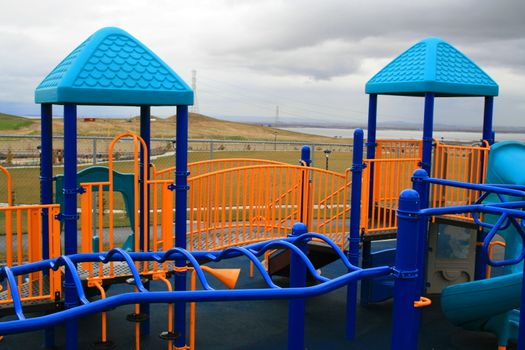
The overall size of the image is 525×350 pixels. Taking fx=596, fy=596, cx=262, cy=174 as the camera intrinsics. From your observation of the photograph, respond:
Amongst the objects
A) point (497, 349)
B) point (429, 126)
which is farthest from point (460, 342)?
point (429, 126)

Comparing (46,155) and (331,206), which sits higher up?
(46,155)

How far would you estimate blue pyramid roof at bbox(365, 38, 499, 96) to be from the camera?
26.8 feet

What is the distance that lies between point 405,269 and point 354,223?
4.20 meters

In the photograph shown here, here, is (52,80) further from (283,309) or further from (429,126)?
(429,126)

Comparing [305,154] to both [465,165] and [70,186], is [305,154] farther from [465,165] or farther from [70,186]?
[70,186]

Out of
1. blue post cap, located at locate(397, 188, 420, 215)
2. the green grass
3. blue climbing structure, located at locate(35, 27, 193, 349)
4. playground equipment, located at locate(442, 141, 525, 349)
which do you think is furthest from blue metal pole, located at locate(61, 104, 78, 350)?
the green grass

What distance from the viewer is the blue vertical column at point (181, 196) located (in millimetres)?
5879

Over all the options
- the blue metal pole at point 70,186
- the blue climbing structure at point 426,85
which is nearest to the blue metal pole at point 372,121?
the blue climbing structure at point 426,85

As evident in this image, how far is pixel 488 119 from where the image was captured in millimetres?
9102

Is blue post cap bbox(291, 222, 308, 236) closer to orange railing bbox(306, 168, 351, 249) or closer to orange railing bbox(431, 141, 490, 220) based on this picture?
orange railing bbox(306, 168, 351, 249)

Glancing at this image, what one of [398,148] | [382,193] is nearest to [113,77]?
[382,193]

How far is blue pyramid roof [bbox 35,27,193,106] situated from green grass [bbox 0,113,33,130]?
103ft

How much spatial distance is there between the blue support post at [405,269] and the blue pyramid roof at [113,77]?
3.00m

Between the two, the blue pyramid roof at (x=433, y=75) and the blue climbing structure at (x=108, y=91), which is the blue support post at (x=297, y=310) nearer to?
the blue climbing structure at (x=108, y=91)
